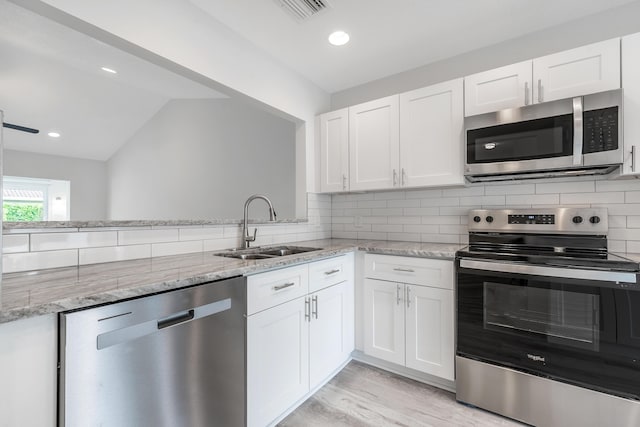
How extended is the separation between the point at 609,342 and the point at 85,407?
215cm

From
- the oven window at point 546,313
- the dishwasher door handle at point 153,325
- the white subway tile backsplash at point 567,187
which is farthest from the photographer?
the white subway tile backsplash at point 567,187

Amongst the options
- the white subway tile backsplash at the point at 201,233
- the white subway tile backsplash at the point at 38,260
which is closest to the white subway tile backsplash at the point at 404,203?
the white subway tile backsplash at the point at 201,233

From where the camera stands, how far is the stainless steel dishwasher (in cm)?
82

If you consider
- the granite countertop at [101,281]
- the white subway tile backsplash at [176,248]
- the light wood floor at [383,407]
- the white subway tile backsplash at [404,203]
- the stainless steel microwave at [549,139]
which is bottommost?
the light wood floor at [383,407]

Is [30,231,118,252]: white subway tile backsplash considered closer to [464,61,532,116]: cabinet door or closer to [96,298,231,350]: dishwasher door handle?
[96,298,231,350]: dishwasher door handle

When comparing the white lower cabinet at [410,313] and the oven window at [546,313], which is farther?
the white lower cabinet at [410,313]

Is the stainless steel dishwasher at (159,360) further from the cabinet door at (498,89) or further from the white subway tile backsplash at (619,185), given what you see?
the white subway tile backsplash at (619,185)

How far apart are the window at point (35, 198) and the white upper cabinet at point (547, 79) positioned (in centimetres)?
662

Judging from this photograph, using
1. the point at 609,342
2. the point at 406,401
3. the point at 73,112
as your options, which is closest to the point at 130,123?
the point at 73,112

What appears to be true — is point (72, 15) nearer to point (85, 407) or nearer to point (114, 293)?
point (114, 293)

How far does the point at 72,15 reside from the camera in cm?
123

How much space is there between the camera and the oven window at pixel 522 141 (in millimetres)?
1654

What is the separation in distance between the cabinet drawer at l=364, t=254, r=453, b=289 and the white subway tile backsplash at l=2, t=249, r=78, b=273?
173 centimetres

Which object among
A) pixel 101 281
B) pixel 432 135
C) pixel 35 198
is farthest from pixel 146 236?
pixel 35 198
